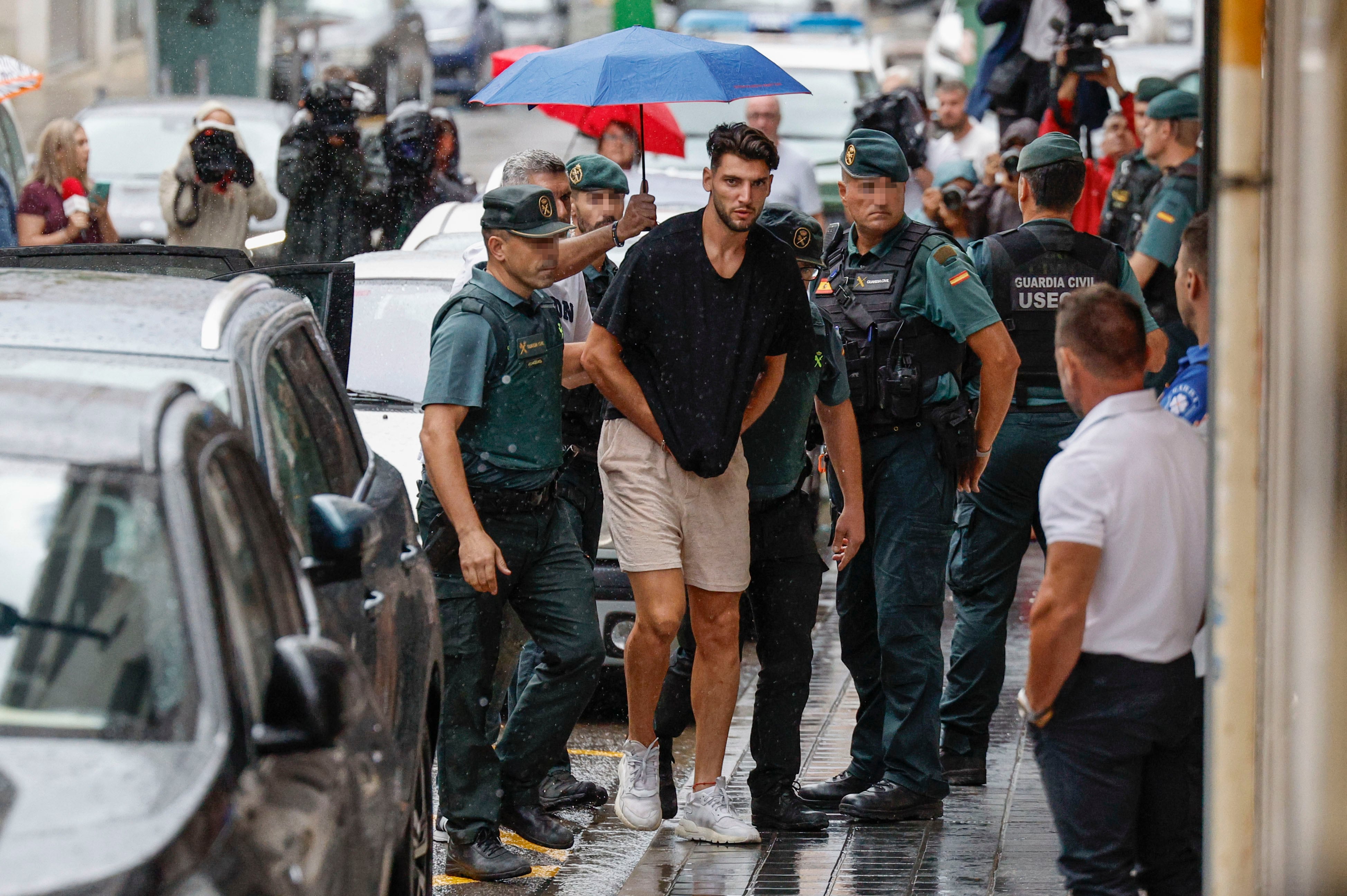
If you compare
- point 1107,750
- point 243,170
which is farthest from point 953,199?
point 1107,750

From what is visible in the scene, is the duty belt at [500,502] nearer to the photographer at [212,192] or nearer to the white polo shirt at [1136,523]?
the white polo shirt at [1136,523]

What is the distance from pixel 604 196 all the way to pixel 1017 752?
8.17 ft

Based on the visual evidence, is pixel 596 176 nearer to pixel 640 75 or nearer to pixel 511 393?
pixel 640 75

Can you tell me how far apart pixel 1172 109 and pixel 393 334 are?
3.65 m

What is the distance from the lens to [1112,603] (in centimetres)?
416

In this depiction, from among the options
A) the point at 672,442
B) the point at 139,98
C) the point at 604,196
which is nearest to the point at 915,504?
the point at 672,442

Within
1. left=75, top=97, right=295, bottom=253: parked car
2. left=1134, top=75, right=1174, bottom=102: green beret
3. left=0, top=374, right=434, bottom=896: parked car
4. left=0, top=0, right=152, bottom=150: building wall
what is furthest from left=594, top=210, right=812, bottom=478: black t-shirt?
left=0, top=0, right=152, bottom=150: building wall

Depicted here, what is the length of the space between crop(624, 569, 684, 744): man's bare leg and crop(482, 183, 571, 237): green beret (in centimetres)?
108

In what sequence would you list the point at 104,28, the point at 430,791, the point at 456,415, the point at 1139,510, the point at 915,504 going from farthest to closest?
the point at 104,28, the point at 915,504, the point at 456,415, the point at 430,791, the point at 1139,510

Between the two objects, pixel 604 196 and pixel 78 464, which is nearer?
pixel 78 464

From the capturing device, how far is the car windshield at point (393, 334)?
26.6 feet

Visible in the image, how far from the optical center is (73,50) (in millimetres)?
26719

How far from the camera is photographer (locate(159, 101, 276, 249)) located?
11469 mm

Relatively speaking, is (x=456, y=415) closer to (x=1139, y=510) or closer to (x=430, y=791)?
(x=430, y=791)
